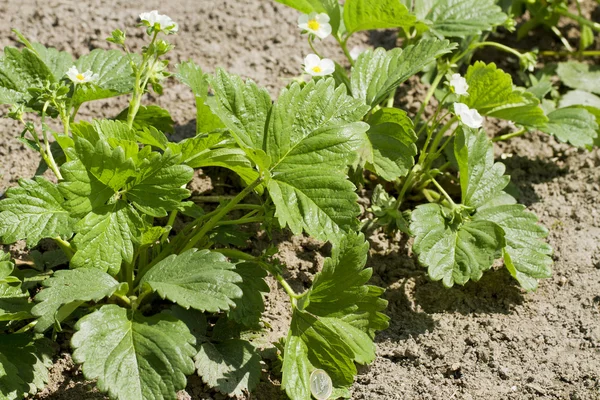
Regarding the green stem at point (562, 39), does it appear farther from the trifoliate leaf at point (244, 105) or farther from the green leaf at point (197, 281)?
the green leaf at point (197, 281)

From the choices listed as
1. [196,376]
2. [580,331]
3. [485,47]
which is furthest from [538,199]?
[196,376]

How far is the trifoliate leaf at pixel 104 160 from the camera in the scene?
189cm

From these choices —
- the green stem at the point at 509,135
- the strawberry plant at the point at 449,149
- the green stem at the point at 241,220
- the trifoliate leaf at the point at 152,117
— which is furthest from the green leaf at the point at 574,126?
the trifoliate leaf at the point at 152,117

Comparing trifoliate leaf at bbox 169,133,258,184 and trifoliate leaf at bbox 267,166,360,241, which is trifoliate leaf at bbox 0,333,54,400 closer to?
trifoliate leaf at bbox 169,133,258,184

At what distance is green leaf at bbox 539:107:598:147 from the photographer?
2777 mm

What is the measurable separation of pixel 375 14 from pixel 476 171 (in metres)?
0.66

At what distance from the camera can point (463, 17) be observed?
2.88 meters

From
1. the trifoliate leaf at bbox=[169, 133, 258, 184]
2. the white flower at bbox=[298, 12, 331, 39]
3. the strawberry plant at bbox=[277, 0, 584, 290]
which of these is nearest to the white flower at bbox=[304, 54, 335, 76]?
the strawberry plant at bbox=[277, 0, 584, 290]

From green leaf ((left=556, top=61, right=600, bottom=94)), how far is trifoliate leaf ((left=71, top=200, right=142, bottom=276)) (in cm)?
210

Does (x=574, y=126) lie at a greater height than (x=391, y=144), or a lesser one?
lesser

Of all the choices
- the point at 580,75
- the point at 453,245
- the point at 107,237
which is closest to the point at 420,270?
the point at 453,245

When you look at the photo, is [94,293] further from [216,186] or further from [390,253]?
[390,253]

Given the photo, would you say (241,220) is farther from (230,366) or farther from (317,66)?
(317,66)

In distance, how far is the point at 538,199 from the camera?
2.88 metres
